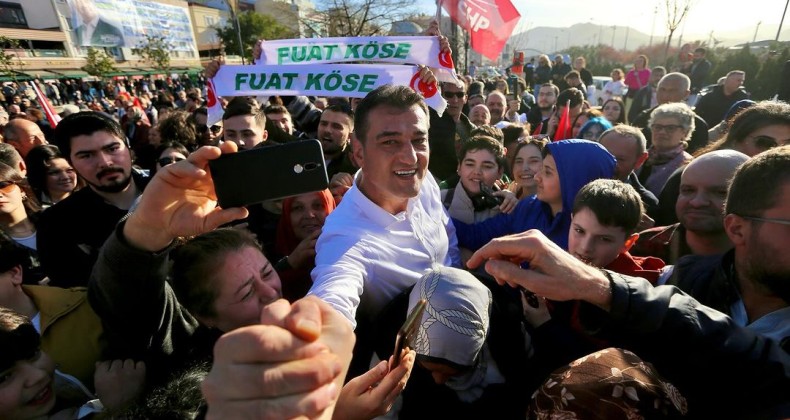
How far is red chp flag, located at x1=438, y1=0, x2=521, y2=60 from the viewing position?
23.6ft

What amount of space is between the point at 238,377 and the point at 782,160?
177 centimetres

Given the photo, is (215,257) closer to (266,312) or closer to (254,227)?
(266,312)

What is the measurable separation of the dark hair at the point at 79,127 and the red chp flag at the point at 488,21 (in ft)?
20.5

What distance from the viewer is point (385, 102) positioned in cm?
222

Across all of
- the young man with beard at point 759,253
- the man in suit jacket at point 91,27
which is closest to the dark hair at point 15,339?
the young man with beard at point 759,253

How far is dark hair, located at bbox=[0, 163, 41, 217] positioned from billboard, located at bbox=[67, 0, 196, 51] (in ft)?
145

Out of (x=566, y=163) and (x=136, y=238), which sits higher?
(x=136, y=238)

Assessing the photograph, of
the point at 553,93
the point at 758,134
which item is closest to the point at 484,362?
the point at 758,134

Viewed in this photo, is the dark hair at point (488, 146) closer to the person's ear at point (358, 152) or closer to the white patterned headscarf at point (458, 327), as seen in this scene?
the person's ear at point (358, 152)

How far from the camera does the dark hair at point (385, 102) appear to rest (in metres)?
2.22

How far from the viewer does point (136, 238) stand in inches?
49.9

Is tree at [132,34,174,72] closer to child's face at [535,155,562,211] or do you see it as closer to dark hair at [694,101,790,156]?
child's face at [535,155,562,211]

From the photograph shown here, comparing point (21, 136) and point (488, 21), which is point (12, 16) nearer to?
point (21, 136)

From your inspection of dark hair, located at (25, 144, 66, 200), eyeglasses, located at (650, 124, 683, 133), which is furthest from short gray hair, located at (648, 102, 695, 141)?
dark hair, located at (25, 144, 66, 200)
